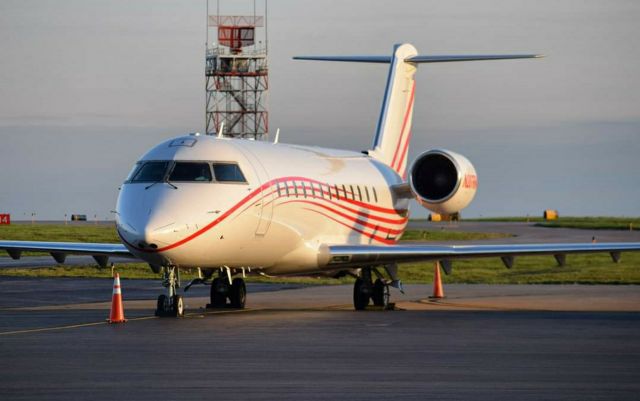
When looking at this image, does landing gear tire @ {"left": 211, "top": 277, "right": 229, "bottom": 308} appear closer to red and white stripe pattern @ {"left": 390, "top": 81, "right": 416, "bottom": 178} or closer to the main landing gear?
the main landing gear

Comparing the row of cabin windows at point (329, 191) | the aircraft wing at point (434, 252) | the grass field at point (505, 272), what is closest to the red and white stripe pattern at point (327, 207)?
the row of cabin windows at point (329, 191)

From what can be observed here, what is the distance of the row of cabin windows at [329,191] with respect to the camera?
2466 cm

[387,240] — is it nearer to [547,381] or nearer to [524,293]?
[524,293]

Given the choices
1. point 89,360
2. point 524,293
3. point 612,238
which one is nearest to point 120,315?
point 89,360

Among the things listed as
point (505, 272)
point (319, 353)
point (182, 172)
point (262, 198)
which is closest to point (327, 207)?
point (262, 198)

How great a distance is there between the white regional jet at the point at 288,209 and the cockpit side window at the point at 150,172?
0.08ft

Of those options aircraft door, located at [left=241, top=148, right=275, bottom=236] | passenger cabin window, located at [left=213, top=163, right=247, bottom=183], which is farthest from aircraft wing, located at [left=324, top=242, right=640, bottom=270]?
passenger cabin window, located at [left=213, top=163, right=247, bottom=183]

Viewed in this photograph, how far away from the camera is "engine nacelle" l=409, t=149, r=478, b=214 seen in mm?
27875

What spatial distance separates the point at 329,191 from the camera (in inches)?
1059

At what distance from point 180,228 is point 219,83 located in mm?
57266

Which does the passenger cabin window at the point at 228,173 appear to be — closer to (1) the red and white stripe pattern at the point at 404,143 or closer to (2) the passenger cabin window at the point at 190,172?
(2) the passenger cabin window at the point at 190,172

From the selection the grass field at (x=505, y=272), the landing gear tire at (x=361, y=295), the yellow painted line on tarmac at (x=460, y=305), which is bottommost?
the grass field at (x=505, y=272)

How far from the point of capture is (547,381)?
12.0 metres

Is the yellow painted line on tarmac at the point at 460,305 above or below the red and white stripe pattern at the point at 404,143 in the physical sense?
below
